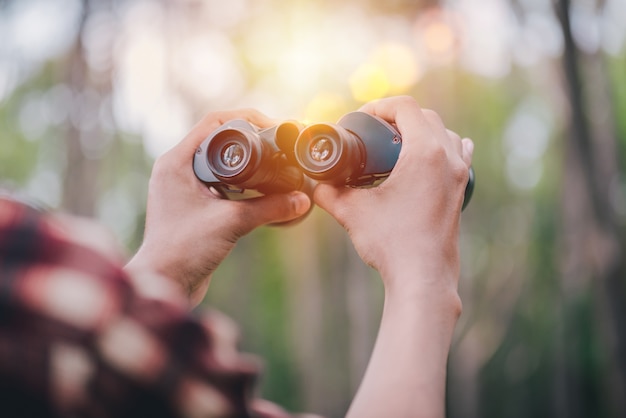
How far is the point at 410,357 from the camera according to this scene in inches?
58.8

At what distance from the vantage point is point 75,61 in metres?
13.9

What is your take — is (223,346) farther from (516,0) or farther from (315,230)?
(315,230)

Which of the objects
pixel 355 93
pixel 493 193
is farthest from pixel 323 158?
pixel 493 193

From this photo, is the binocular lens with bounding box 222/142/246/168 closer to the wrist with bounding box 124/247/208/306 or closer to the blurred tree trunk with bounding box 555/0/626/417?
the wrist with bounding box 124/247/208/306

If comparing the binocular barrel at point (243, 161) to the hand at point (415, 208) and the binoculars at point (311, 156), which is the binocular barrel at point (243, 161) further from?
the hand at point (415, 208)

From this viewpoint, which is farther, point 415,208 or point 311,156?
point 311,156

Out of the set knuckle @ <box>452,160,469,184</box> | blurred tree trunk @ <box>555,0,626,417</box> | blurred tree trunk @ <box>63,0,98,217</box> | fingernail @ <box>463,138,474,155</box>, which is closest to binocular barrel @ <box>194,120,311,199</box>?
fingernail @ <box>463,138,474,155</box>

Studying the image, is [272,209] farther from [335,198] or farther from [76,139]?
[76,139]

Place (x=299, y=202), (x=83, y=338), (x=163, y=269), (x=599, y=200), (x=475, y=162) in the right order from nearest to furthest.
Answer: (x=83, y=338)
(x=163, y=269)
(x=299, y=202)
(x=599, y=200)
(x=475, y=162)

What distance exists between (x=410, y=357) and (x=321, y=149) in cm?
125

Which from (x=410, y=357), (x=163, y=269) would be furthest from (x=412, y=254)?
(x=163, y=269)

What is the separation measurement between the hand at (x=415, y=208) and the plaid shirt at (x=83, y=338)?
2.33ft

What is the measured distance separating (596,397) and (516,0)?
1594cm

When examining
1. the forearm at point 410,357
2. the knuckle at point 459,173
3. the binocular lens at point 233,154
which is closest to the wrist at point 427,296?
the forearm at point 410,357
